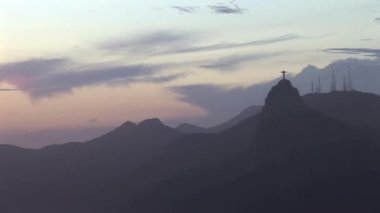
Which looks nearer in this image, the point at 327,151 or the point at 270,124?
the point at 327,151

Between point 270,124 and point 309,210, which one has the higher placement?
point 270,124

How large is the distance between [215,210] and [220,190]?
23.1 feet

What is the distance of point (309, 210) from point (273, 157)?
31918mm

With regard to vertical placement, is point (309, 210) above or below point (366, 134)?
below

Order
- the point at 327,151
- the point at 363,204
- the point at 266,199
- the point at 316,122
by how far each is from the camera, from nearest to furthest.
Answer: the point at 363,204
the point at 266,199
the point at 327,151
the point at 316,122

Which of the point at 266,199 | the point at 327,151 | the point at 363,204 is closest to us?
the point at 363,204

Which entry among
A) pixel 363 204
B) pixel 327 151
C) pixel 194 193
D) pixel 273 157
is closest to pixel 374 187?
pixel 363 204

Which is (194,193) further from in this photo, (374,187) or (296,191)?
(374,187)

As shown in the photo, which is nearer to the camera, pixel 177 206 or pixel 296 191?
pixel 296 191

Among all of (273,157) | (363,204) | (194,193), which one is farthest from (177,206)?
(363,204)

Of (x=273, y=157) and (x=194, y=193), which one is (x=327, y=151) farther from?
(x=194, y=193)

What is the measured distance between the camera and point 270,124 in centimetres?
19562

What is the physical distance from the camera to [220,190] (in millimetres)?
175500

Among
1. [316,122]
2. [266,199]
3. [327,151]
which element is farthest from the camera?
[316,122]
